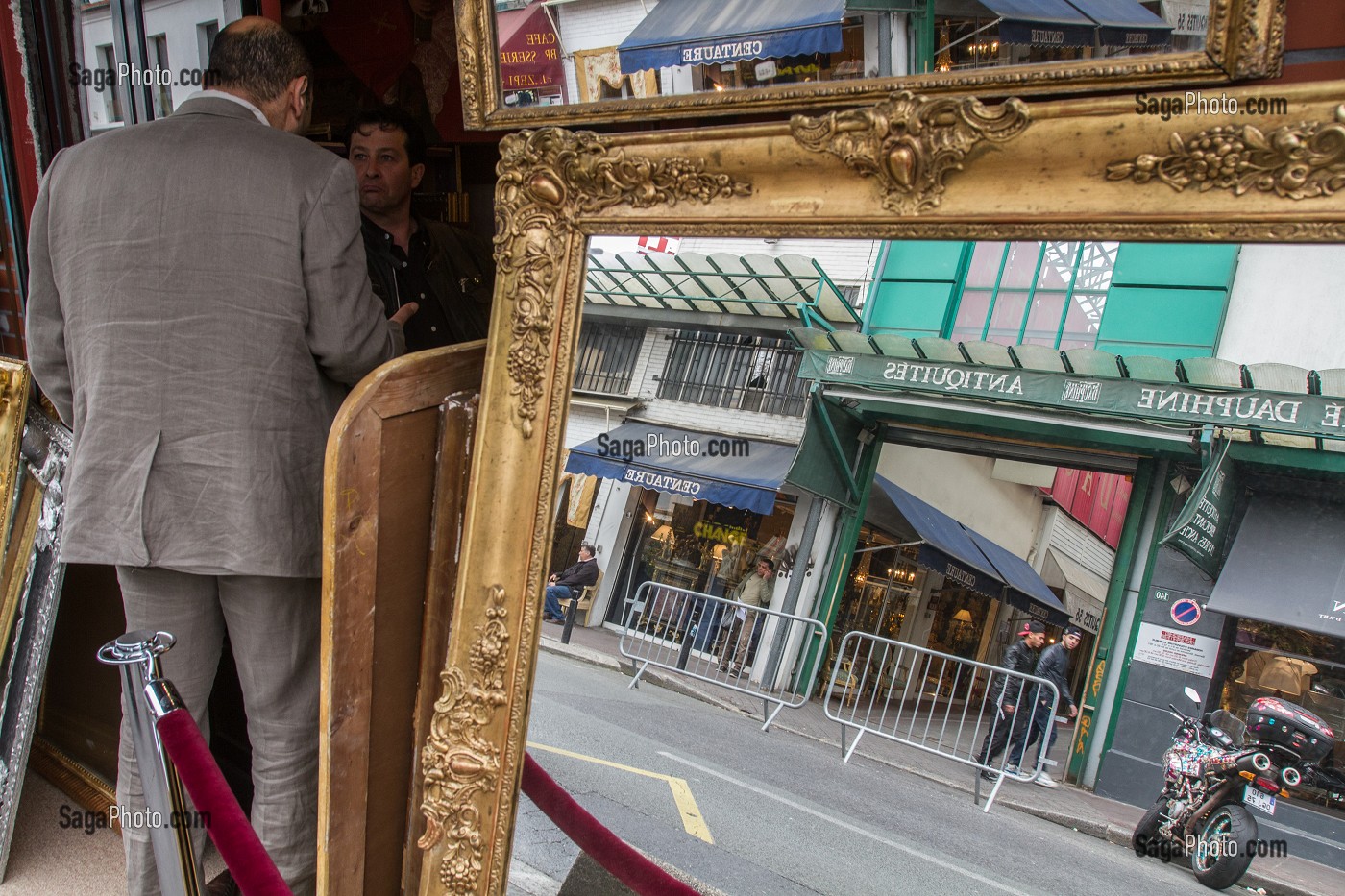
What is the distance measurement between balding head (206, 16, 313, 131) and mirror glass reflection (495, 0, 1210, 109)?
470 millimetres

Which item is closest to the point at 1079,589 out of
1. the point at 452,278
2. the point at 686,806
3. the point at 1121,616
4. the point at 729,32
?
the point at 1121,616

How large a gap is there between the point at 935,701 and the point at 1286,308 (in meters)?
0.73

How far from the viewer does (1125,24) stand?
1296 mm

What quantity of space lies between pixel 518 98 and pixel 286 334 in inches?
24.5

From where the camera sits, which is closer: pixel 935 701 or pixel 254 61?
pixel 935 701

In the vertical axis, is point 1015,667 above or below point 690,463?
below

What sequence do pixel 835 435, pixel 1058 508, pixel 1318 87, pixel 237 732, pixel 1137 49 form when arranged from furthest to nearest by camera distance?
pixel 237 732 < pixel 835 435 < pixel 1058 508 < pixel 1137 49 < pixel 1318 87

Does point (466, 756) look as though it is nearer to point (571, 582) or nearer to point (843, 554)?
point (571, 582)

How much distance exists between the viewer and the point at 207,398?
5.96 feet

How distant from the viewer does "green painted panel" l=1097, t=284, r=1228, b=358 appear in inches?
50.7

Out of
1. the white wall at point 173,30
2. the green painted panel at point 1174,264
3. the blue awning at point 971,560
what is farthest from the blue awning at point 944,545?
the white wall at point 173,30

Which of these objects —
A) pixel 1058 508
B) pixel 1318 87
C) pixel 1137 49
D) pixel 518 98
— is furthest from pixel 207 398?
pixel 1318 87

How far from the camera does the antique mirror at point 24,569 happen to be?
2516 millimetres

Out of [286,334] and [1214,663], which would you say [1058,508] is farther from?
[286,334]
